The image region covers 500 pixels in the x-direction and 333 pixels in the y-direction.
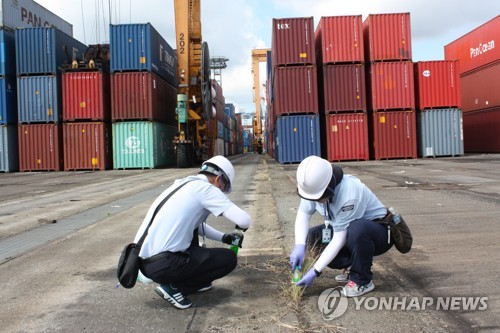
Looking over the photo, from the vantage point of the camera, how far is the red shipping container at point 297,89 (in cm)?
2458

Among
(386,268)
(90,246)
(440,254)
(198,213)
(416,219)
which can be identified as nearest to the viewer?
(198,213)

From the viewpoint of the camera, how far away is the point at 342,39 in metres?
24.6

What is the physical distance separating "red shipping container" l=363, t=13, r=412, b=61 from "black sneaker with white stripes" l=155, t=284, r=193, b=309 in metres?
23.5

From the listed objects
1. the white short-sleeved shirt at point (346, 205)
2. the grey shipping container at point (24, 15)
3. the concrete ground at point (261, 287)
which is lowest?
the concrete ground at point (261, 287)

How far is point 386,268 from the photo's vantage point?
4160 millimetres

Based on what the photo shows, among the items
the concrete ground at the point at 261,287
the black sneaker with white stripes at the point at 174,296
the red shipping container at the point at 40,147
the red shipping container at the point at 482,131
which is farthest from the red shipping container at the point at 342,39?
the black sneaker with white stripes at the point at 174,296

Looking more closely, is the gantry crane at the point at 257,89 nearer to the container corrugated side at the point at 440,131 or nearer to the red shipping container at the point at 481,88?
the red shipping container at the point at 481,88

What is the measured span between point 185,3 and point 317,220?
20.6m

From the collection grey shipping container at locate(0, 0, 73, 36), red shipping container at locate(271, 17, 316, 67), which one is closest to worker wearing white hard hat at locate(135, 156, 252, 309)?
red shipping container at locate(271, 17, 316, 67)

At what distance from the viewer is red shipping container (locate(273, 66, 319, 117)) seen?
80.6ft

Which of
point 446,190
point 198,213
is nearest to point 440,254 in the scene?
point 198,213

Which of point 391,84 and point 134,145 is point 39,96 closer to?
point 134,145

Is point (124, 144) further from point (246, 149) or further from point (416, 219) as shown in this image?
point (246, 149)

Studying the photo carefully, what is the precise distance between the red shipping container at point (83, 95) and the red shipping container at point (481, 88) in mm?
23692
